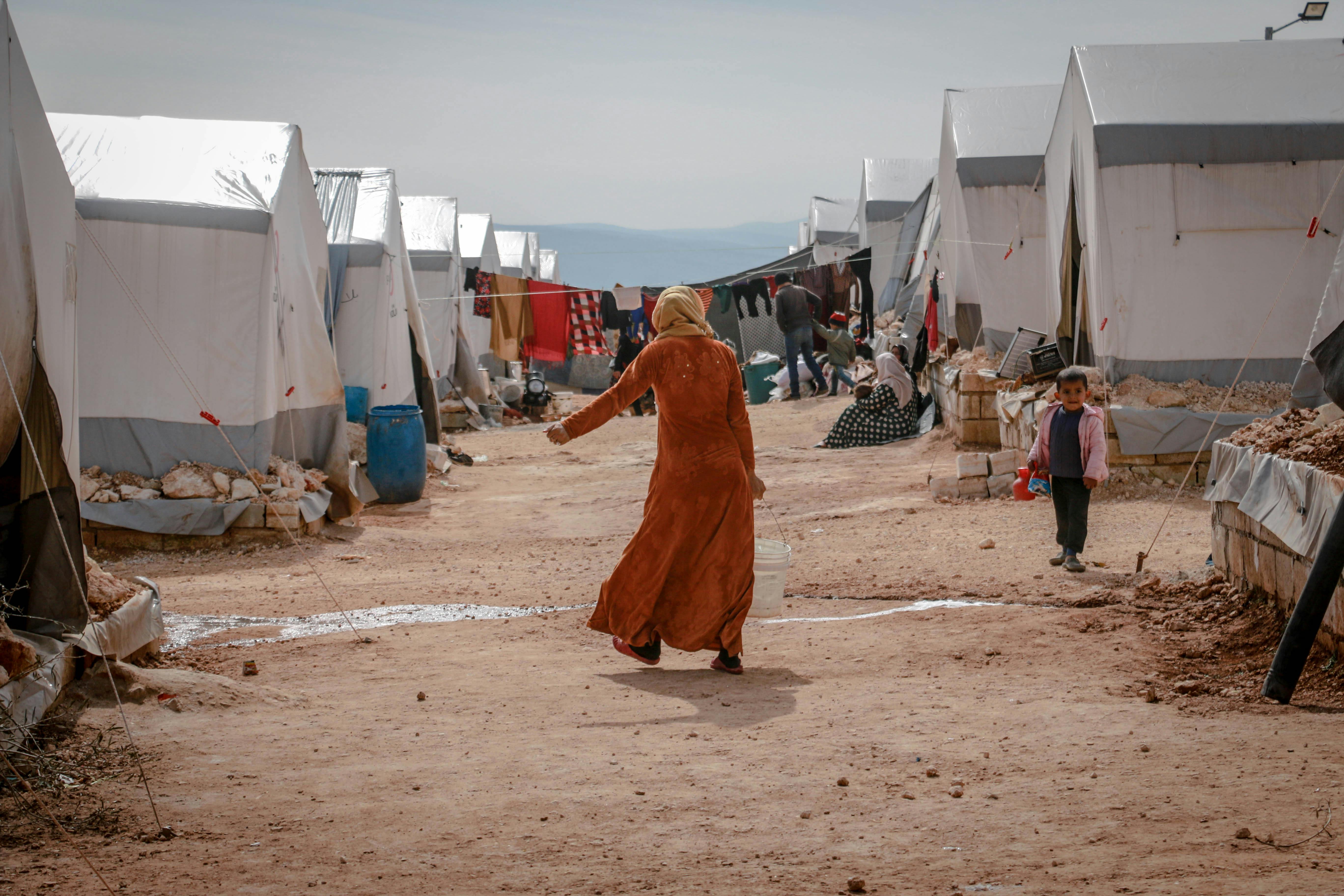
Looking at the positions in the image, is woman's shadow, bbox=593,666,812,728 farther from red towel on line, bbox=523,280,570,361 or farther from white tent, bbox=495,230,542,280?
white tent, bbox=495,230,542,280

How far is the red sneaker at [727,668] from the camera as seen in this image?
14.3ft

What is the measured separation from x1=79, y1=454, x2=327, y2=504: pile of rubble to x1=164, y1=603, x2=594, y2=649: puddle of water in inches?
78.0

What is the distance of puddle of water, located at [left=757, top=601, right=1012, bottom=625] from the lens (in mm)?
5312

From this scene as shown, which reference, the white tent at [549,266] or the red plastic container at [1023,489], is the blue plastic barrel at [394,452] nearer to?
the red plastic container at [1023,489]

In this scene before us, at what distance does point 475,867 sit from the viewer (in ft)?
7.95

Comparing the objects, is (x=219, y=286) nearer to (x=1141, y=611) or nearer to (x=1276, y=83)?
(x=1141, y=611)

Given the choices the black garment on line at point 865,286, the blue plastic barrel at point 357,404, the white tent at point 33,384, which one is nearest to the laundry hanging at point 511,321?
the black garment on line at point 865,286

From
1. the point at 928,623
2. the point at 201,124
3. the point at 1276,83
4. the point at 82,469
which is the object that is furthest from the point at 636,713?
the point at 1276,83

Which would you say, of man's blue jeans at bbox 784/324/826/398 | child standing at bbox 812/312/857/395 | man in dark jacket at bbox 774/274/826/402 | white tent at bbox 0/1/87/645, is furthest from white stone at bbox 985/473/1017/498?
child standing at bbox 812/312/857/395

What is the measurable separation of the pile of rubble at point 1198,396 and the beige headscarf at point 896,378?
3.61 metres

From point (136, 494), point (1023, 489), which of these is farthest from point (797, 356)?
point (136, 494)

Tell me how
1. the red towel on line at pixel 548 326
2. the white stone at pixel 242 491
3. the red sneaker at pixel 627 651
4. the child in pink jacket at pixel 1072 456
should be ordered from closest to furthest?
the red sneaker at pixel 627 651, the child in pink jacket at pixel 1072 456, the white stone at pixel 242 491, the red towel on line at pixel 548 326

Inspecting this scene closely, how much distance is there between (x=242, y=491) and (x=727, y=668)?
4.73 metres

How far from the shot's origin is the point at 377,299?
11438mm
